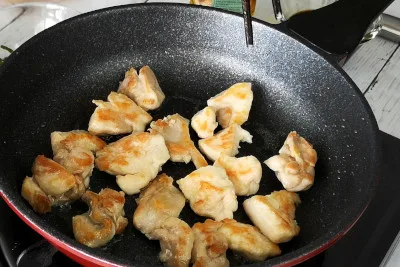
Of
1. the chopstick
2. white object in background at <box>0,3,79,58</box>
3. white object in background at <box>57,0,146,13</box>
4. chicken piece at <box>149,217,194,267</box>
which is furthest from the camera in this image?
white object in background at <box>57,0,146,13</box>

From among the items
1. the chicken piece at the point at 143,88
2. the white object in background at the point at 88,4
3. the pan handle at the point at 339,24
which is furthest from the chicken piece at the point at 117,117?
the white object in background at the point at 88,4

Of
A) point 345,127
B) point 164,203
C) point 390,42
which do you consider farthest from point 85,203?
point 390,42

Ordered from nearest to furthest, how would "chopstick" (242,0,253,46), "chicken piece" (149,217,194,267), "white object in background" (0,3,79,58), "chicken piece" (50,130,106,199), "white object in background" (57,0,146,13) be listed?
1. "chicken piece" (149,217,194,267)
2. "chicken piece" (50,130,106,199)
3. "chopstick" (242,0,253,46)
4. "white object in background" (0,3,79,58)
5. "white object in background" (57,0,146,13)

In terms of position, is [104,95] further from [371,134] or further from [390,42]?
[390,42]

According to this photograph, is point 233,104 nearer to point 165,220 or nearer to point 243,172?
point 243,172

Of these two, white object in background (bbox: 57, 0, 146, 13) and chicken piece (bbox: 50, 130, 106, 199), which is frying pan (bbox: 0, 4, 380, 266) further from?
white object in background (bbox: 57, 0, 146, 13)

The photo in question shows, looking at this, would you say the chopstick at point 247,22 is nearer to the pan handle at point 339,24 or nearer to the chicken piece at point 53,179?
A: the pan handle at point 339,24

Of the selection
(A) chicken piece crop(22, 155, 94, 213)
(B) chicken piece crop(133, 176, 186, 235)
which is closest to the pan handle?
(B) chicken piece crop(133, 176, 186, 235)
